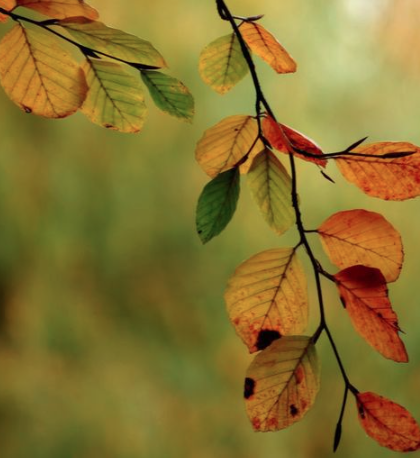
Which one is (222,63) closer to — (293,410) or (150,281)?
(293,410)

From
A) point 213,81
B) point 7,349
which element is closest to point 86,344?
point 7,349

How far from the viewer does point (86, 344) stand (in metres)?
2.87

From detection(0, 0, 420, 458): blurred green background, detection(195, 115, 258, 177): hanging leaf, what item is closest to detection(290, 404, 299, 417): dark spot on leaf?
detection(195, 115, 258, 177): hanging leaf

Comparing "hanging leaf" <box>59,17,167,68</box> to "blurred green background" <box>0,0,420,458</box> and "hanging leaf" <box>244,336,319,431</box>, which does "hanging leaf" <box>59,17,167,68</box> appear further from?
"blurred green background" <box>0,0,420,458</box>

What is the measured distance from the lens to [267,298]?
22 cm

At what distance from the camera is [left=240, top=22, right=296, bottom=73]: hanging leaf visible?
26 centimetres

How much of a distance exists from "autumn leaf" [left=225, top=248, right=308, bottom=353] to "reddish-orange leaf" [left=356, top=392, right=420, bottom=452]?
0.13 feet

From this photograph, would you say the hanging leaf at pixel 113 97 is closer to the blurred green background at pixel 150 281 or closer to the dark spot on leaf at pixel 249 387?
the dark spot on leaf at pixel 249 387

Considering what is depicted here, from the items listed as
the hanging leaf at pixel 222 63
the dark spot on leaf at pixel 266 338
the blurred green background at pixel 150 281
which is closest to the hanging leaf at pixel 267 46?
the hanging leaf at pixel 222 63

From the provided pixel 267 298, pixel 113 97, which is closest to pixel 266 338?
pixel 267 298

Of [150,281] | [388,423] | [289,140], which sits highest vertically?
[150,281]

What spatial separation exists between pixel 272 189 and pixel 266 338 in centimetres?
6

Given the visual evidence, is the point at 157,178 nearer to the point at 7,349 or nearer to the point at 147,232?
the point at 147,232

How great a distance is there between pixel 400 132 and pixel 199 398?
161cm
